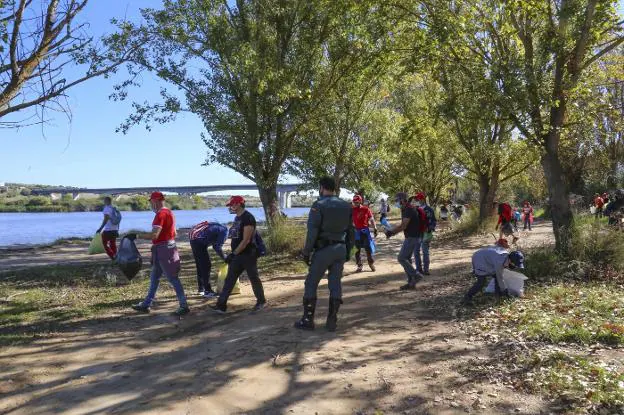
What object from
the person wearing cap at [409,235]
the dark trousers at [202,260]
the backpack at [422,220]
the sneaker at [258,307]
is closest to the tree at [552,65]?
the backpack at [422,220]

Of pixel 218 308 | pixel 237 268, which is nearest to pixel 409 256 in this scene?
pixel 237 268

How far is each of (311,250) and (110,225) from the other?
872 centimetres

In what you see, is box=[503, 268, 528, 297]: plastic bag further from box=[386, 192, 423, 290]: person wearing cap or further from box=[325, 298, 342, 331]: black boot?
box=[325, 298, 342, 331]: black boot

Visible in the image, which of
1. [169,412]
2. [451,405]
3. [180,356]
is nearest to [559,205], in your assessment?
[451,405]

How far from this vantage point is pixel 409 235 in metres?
9.40

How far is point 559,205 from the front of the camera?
10.8m

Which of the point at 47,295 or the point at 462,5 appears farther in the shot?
the point at 462,5

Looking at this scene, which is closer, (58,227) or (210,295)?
(210,295)

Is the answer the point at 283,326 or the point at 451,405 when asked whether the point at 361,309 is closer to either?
the point at 283,326

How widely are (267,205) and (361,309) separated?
901cm

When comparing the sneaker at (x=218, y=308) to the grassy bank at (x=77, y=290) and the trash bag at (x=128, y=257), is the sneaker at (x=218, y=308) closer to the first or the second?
the grassy bank at (x=77, y=290)

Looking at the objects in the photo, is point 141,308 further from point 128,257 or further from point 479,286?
point 479,286

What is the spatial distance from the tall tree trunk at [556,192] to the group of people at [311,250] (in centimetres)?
273

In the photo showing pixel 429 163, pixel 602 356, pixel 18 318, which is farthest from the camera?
pixel 429 163
